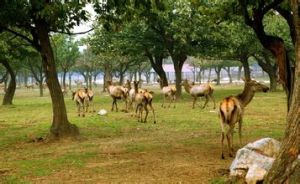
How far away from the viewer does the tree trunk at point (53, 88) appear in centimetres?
1530

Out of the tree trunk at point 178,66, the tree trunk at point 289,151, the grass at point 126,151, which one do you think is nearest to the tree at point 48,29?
the grass at point 126,151

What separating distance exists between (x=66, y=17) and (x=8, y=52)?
1575 centimetres

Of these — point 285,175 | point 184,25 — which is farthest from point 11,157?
point 184,25

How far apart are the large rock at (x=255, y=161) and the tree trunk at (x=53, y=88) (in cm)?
778

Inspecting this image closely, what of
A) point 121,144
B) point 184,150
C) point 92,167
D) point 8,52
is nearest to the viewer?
point 92,167

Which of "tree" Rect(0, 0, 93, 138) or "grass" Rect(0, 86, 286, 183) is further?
"tree" Rect(0, 0, 93, 138)

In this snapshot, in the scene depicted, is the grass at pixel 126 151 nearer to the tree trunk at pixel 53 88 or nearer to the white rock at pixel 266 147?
the tree trunk at pixel 53 88

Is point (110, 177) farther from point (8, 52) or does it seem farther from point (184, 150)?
point (8, 52)

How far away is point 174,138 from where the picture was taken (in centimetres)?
1498

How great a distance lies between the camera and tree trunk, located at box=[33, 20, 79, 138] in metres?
15.3

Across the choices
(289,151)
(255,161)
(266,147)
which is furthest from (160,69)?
(289,151)

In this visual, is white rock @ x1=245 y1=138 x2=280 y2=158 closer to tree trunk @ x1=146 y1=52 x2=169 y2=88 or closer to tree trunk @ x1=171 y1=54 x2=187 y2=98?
tree trunk @ x1=171 y1=54 x2=187 y2=98

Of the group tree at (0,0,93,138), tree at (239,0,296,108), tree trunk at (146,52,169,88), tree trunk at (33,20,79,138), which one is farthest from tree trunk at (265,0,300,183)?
tree trunk at (146,52,169,88)

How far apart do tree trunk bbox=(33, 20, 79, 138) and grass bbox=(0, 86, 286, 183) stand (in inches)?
19.7
